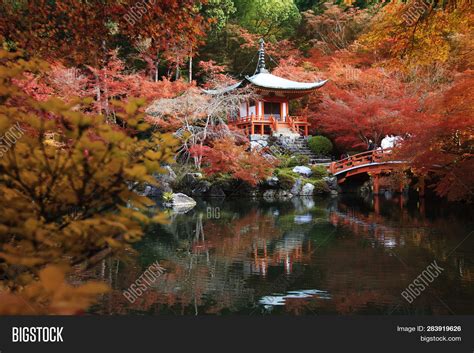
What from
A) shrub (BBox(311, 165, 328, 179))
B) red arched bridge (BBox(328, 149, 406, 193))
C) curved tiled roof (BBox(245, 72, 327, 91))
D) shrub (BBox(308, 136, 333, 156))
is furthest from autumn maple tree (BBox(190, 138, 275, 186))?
curved tiled roof (BBox(245, 72, 327, 91))

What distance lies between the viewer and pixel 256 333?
316 centimetres

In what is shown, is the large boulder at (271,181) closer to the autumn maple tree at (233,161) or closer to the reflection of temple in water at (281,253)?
the autumn maple tree at (233,161)

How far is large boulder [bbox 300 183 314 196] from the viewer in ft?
61.7

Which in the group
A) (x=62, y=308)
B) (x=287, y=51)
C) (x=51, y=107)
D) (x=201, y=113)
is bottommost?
(x=62, y=308)

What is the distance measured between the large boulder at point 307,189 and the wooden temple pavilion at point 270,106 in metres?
5.05

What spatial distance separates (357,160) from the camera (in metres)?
19.4

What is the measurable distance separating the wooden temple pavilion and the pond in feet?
37.7

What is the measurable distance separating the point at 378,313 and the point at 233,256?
3230 millimetres

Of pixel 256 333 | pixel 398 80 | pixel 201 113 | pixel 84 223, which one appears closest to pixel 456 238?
pixel 256 333

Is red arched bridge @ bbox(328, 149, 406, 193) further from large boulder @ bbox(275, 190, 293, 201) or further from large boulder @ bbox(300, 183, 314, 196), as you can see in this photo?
large boulder @ bbox(275, 190, 293, 201)

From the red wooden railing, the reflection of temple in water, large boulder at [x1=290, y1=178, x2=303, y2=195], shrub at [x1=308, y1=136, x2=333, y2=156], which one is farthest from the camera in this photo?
the red wooden railing

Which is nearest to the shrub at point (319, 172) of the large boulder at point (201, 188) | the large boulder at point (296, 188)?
the large boulder at point (296, 188)

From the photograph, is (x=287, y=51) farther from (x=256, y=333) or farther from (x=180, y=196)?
(x=256, y=333)

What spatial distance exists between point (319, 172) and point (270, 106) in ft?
20.6
